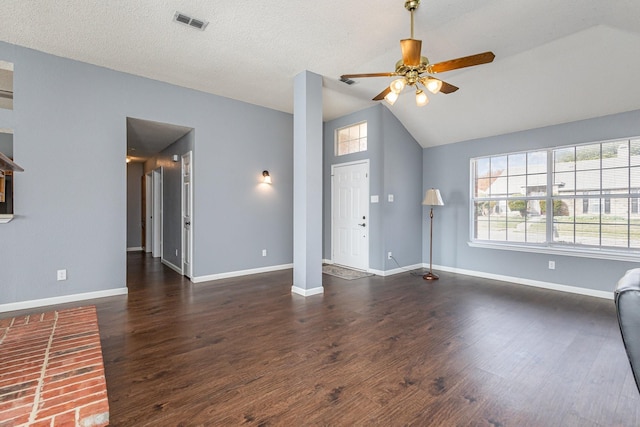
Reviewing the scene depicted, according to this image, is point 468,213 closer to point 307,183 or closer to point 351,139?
point 351,139

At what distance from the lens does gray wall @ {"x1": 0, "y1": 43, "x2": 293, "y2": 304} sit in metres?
3.46

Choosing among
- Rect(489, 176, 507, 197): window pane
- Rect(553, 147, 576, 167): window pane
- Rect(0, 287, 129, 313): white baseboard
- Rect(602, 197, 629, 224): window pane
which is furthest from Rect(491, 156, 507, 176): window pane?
Rect(0, 287, 129, 313): white baseboard

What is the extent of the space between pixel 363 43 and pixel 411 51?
1.06 meters

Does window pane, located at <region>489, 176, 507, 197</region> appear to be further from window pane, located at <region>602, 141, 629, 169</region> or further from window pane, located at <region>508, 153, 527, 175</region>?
window pane, located at <region>602, 141, 629, 169</region>

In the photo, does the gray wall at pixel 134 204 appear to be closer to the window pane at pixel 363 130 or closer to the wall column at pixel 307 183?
the wall column at pixel 307 183

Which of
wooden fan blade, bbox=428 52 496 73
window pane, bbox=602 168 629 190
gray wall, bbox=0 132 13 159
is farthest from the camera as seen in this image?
window pane, bbox=602 168 629 190

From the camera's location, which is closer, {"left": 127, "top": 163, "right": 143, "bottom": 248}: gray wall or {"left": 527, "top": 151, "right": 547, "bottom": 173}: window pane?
{"left": 527, "top": 151, "right": 547, "bottom": 173}: window pane

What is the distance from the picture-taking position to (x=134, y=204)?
8.57m

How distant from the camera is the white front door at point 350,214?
5516 millimetres

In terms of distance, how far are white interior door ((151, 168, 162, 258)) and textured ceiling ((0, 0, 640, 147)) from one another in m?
3.43

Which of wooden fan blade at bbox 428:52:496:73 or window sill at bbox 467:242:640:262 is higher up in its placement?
wooden fan blade at bbox 428:52:496:73

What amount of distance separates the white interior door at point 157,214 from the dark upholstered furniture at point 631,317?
7.73 metres

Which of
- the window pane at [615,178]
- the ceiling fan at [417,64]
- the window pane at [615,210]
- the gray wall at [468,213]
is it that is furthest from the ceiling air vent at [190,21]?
the window pane at [615,210]

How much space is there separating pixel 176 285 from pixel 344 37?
4059 mm
